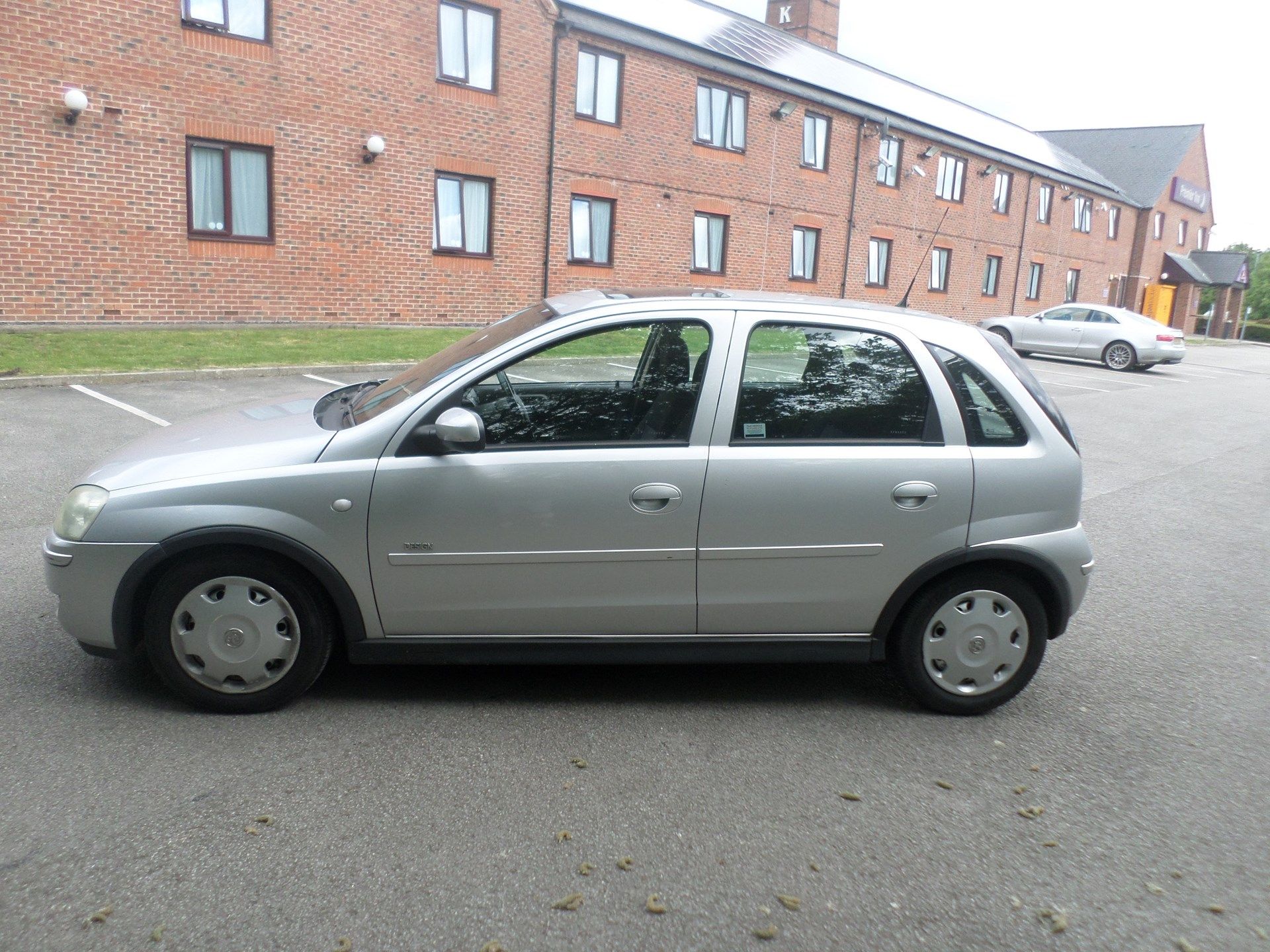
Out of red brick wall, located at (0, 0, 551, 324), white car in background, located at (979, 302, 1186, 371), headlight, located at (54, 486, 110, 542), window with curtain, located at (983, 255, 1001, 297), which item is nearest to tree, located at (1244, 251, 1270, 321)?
window with curtain, located at (983, 255, 1001, 297)

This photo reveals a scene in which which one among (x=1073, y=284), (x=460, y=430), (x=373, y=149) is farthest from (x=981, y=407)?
(x=1073, y=284)

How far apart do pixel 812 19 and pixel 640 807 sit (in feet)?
127

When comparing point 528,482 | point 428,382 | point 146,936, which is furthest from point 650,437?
point 146,936

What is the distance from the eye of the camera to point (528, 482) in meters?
3.80

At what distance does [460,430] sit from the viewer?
371 cm

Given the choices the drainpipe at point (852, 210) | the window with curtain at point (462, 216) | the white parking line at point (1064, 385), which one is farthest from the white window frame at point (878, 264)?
the window with curtain at point (462, 216)

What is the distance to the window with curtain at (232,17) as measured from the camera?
600 inches

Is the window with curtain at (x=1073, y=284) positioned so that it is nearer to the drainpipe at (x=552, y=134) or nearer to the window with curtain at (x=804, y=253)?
the window with curtain at (x=804, y=253)

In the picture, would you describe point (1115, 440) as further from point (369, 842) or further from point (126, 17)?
point (126, 17)

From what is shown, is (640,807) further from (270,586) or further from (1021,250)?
(1021,250)

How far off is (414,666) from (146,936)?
1925 millimetres

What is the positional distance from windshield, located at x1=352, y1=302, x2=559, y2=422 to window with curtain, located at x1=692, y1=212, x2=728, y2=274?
19595 mm

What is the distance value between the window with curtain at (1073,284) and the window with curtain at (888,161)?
1473 cm

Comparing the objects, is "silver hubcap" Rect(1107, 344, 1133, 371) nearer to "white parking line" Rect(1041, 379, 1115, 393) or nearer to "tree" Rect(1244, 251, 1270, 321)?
"white parking line" Rect(1041, 379, 1115, 393)
